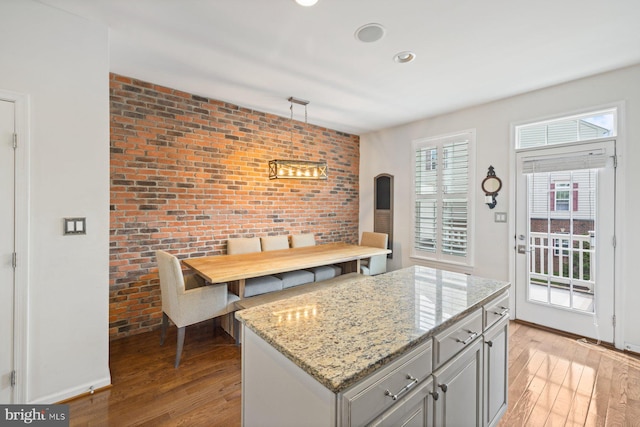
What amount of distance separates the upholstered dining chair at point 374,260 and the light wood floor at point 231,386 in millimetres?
1742

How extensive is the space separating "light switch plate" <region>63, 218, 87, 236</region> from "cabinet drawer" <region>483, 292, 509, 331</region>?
2.65 m

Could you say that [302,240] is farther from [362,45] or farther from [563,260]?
[563,260]

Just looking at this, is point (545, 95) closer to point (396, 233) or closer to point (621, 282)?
point (621, 282)

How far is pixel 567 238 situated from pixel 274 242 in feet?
11.2

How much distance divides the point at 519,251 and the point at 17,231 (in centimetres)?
462

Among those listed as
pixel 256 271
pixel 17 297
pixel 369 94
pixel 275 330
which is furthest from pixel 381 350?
pixel 369 94

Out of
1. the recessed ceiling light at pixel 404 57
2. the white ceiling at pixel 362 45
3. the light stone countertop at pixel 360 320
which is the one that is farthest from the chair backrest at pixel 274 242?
the recessed ceiling light at pixel 404 57

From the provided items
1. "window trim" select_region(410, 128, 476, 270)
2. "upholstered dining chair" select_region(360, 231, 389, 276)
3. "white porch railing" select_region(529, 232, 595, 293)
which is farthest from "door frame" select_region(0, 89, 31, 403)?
"white porch railing" select_region(529, 232, 595, 293)

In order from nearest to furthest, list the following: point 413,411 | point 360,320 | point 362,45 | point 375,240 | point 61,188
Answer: point 413,411 < point 360,320 < point 61,188 < point 362,45 < point 375,240

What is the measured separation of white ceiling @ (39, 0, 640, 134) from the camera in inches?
76.9

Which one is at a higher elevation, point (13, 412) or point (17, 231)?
point (17, 231)

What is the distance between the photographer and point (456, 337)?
1.34 metres

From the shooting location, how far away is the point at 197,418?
187 cm

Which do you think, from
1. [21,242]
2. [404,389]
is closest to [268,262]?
[21,242]
